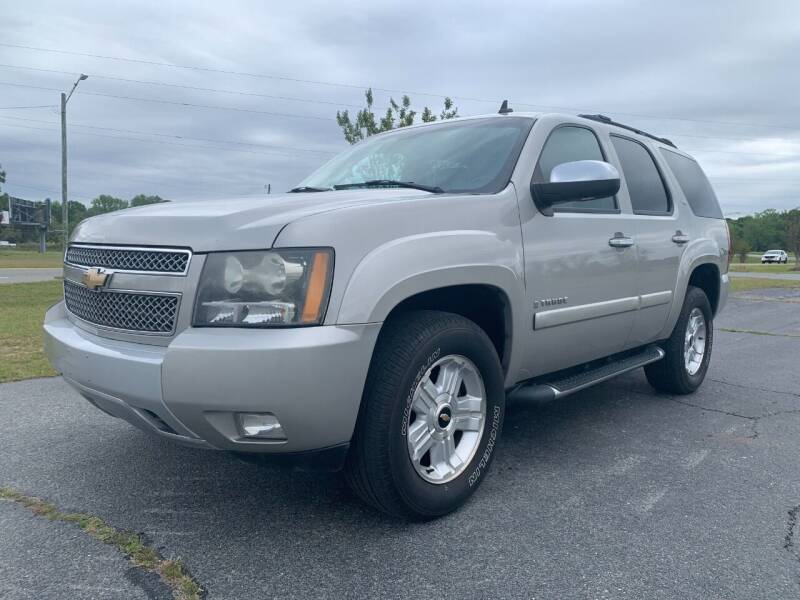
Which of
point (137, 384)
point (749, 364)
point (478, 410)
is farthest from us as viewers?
point (749, 364)

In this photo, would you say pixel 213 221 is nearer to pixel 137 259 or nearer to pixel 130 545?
pixel 137 259

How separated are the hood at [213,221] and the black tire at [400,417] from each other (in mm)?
568

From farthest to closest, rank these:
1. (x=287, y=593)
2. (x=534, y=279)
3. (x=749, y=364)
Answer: (x=749, y=364)
(x=534, y=279)
(x=287, y=593)

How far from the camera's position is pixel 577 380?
3766mm

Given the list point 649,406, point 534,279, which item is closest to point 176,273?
point 534,279

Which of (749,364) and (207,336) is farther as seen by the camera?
(749,364)

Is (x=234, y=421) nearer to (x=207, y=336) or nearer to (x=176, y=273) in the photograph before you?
(x=207, y=336)

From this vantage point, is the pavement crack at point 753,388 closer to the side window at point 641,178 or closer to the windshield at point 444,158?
the side window at point 641,178

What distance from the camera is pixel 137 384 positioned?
8.17 feet

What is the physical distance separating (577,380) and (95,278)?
8.17 feet

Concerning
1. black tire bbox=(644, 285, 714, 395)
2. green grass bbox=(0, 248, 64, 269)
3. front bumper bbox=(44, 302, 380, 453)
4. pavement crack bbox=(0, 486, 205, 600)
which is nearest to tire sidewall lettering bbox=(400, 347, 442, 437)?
front bumper bbox=(44, 302, 380, 453)

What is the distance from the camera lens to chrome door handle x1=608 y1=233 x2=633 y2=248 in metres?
3.93

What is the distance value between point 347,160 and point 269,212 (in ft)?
6.13

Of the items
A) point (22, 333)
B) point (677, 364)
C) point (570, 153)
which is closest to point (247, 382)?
point (570, 153)
